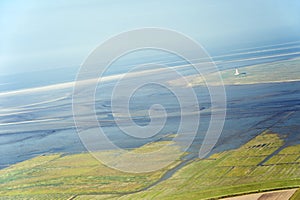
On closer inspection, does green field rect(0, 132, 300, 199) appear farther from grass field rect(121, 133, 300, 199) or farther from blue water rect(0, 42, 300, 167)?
blue water rect(0, 42, 300, 167)

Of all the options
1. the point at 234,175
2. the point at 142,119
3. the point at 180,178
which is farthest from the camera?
the point at 142,119

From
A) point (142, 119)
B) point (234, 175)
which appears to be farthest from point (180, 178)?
point (142, 119)

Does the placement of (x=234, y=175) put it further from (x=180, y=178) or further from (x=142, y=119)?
(x=142, y=119)

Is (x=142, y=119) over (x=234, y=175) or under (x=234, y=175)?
over

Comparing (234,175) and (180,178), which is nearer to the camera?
(234,175)

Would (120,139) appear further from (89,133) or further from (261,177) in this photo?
(261,177)

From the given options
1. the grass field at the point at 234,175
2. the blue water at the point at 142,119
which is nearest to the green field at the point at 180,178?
the grass field at the point at 234,175

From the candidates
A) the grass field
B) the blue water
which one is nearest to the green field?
the grass field

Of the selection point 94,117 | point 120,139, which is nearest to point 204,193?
point 120,139

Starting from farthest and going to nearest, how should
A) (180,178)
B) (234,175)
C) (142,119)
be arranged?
(142,119) → (180,178) → (234,175)
